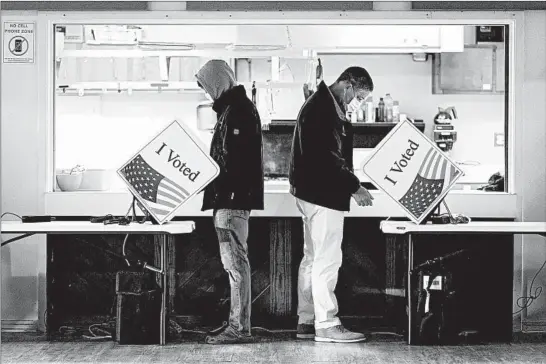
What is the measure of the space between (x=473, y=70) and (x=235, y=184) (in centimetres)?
476

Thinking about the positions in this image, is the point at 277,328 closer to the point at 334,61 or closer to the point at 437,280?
the point at 437,280

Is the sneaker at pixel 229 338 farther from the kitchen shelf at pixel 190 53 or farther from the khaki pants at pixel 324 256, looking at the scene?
the kitchen shelf at pixel 190 53

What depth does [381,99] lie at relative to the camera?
29.8ft

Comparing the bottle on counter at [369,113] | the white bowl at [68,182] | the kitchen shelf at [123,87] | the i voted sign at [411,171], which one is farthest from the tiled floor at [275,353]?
the bottle on counter at [369,113]

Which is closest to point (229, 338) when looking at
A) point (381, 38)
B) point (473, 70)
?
point (381, 38)

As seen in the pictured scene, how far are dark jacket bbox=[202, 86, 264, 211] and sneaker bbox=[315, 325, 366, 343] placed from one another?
919mm

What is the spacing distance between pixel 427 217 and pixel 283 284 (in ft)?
3.96

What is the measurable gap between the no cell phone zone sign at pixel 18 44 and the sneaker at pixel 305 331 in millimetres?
2650

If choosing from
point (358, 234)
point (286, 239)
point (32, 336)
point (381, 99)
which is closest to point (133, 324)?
point (32, 336)

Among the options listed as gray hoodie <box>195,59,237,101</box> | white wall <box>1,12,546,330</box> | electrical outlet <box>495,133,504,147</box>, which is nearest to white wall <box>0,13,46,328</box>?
white wall <box>1,12,546,330</box>

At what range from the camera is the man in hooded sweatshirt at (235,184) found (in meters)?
5.16

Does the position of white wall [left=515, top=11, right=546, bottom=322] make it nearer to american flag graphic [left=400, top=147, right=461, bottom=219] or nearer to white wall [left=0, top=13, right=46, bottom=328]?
american flag graphic [left=400, top=147, right=461, bottom=219]

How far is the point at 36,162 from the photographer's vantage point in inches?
233

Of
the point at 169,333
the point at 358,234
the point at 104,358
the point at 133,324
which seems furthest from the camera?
the point at 358,234
